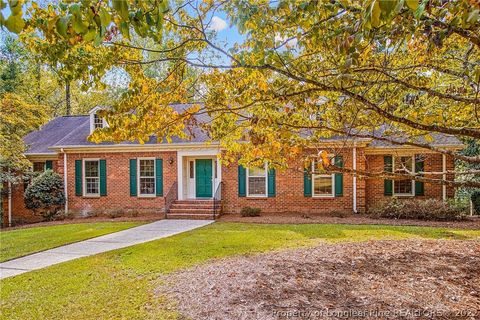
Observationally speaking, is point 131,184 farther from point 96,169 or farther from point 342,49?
point 342,49

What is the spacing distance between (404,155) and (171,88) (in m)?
11.6

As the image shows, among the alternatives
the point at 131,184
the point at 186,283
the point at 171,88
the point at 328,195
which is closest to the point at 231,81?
the point at 171,88

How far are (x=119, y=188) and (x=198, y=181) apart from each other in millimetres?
3604

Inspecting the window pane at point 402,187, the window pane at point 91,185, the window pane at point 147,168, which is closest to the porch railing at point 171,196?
the window pane at point 147,168

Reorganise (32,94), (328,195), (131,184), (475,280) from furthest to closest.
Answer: (32,94) < (131,184) < (328,195) < (475,280)

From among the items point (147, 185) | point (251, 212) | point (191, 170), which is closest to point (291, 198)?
point (251, 212)

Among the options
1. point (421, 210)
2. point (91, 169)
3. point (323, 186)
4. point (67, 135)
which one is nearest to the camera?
point (421, 210)

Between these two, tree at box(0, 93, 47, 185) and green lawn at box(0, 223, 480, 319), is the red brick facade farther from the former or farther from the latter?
green lawn at box(0, 223, 480, 319)

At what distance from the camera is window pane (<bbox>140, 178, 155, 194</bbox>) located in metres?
15.1

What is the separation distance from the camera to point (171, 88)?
5922 mm

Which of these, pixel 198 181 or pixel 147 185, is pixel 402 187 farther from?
pixel 147 185

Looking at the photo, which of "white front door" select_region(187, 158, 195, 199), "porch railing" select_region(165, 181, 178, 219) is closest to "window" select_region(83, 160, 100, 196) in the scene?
"porch railing" select_region(165, 181, 178, 219)

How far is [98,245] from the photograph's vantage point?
873cm

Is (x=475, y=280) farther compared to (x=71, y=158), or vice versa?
(x=71, y=158)
